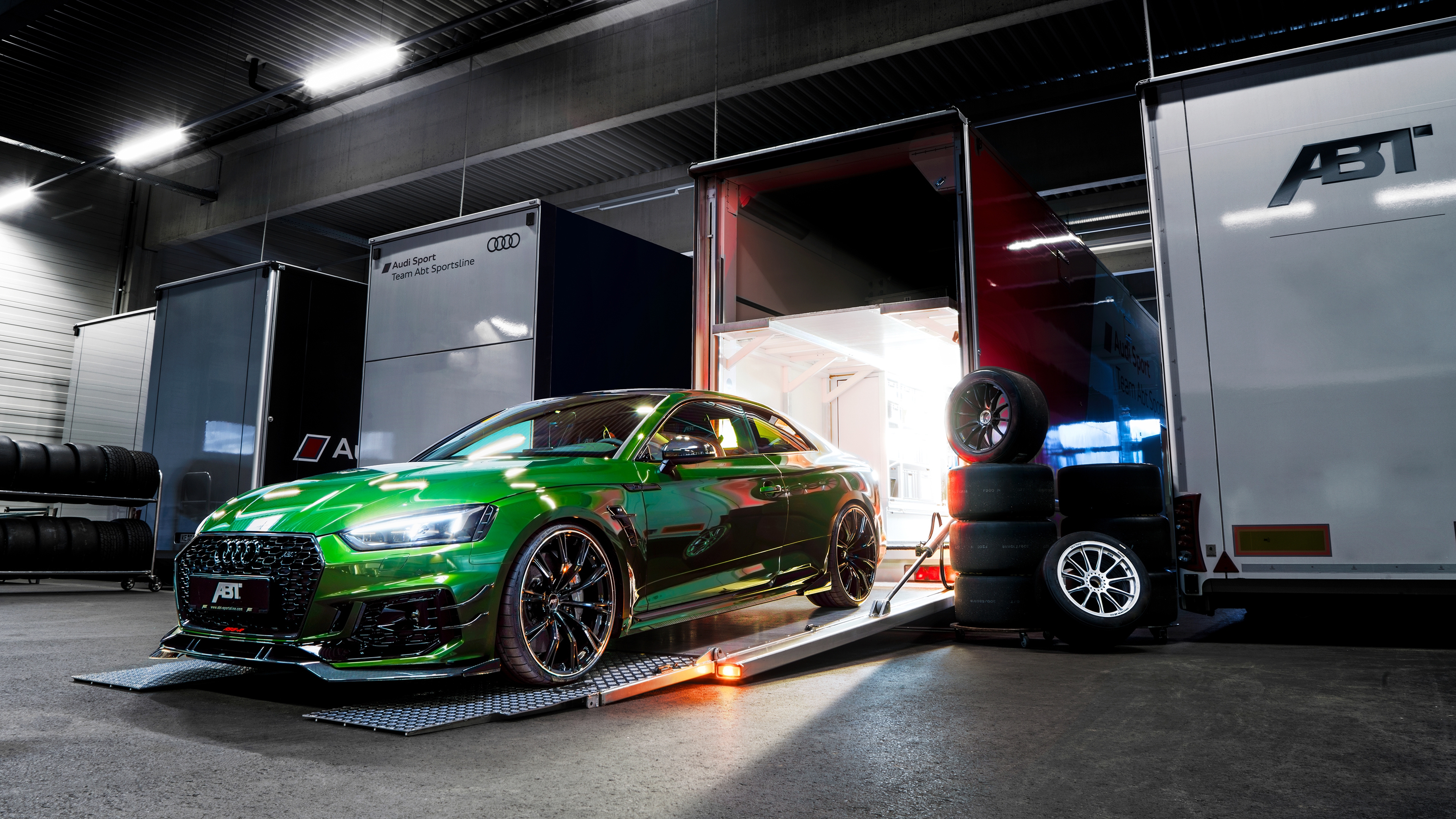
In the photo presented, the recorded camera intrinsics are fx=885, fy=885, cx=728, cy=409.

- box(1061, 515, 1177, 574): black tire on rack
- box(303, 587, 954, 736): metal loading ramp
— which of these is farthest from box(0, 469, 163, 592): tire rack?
box(1061, 515, 1177, 574): black tire on rack

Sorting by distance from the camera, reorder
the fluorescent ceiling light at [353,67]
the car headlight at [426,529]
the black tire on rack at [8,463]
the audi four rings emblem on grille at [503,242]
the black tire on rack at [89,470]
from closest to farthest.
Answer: the car headlight at [426,529] < the audi four rings emblem on grille at [503,242] < the black tire on rack at [8,463] < the black tire on rack at [89,470] < the fluorescent ceiling light at [353,67]

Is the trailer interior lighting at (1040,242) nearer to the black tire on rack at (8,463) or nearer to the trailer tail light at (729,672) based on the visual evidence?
the trailer tail light at (729,672)

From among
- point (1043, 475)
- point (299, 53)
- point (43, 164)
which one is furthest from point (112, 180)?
point (1043, 475)

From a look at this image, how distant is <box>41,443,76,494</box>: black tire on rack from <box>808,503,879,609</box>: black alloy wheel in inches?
337

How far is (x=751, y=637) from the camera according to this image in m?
5.07

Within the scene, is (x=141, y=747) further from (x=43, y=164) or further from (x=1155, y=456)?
(x=43, y=164)

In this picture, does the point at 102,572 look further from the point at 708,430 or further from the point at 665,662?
the point at 665,662

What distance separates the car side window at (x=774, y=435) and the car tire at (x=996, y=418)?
110 cm

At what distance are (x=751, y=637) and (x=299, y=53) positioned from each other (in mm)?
11461

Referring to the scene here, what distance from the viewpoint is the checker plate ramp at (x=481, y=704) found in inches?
128

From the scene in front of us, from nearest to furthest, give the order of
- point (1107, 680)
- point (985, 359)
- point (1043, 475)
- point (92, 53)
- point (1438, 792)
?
point (1438, 792)
point (1107, 680)
point (1043, 475)
point (985, 359)
point (92, 53)

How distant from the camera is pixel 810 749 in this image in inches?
118

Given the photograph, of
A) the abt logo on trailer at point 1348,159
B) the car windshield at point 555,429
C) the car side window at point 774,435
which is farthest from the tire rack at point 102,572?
the abt logo on trailer at point 1348,159

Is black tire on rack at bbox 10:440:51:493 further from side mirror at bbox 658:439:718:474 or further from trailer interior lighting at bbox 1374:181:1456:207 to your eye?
trailer interior lighting at bbox 1374:181:1456:207
